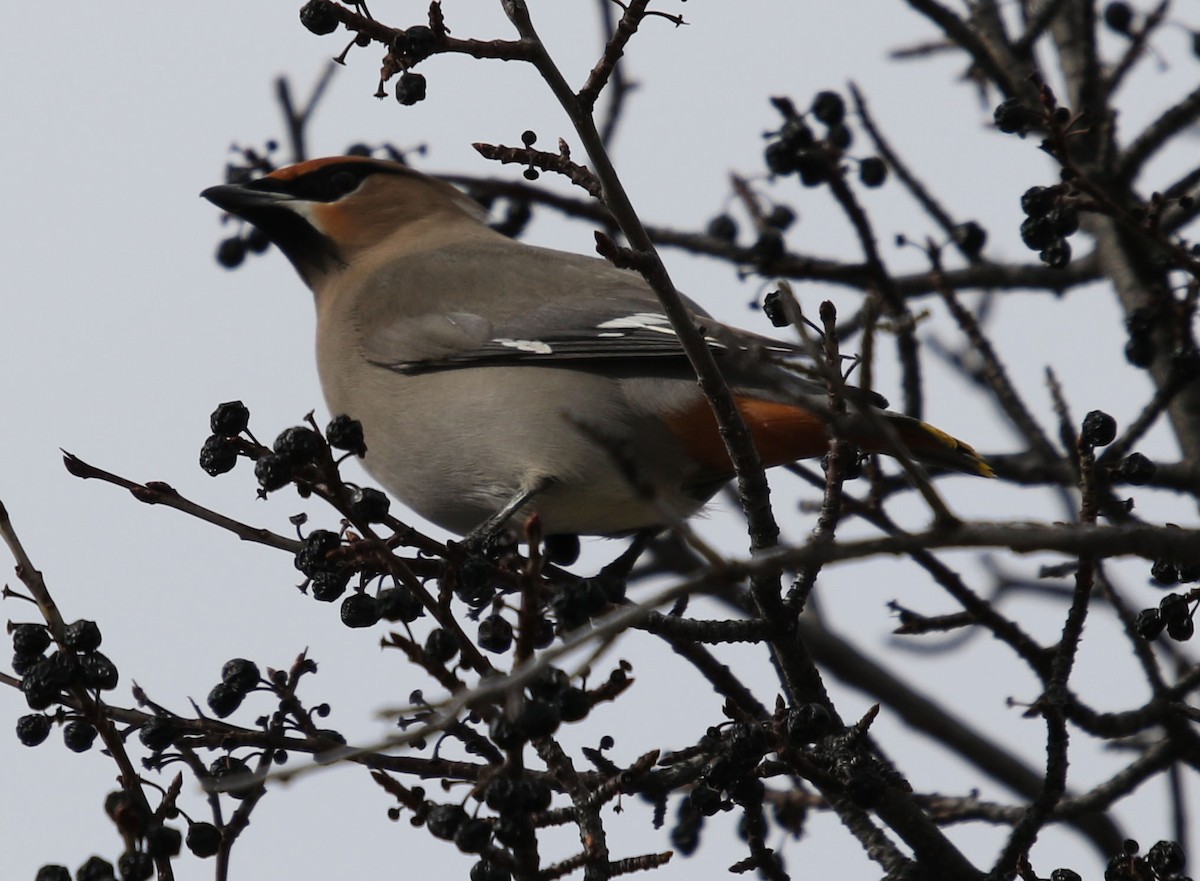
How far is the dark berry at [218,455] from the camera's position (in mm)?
2600

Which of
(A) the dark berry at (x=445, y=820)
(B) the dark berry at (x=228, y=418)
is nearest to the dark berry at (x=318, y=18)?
(B) the dark berry at (x=228, y=418)

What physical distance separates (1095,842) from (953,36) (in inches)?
81.0

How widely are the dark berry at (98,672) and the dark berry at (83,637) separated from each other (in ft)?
0.05

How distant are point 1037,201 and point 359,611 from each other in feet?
5.48

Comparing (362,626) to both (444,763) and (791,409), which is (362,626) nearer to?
(444,763)

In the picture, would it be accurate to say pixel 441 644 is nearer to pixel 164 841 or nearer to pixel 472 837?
pixel 472 837

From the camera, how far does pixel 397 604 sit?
2.52 m

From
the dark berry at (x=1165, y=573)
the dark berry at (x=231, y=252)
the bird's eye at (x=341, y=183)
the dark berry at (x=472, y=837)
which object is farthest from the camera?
the bird's eye at (x=341, y=183)

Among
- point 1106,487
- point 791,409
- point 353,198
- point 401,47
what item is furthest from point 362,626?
point 353,198

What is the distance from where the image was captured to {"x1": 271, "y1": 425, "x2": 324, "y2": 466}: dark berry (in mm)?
2422

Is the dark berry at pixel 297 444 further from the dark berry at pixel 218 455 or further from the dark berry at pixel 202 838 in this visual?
the dark berry at pixel 202 838

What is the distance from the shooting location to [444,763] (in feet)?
8.04

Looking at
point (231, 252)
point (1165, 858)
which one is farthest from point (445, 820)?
point (231, 252)

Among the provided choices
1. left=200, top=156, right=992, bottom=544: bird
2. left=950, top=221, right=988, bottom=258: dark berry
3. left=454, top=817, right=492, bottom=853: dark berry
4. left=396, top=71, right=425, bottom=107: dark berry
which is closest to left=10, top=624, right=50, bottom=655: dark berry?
left=454, top=817, right=492, bottom=853: dark berry
